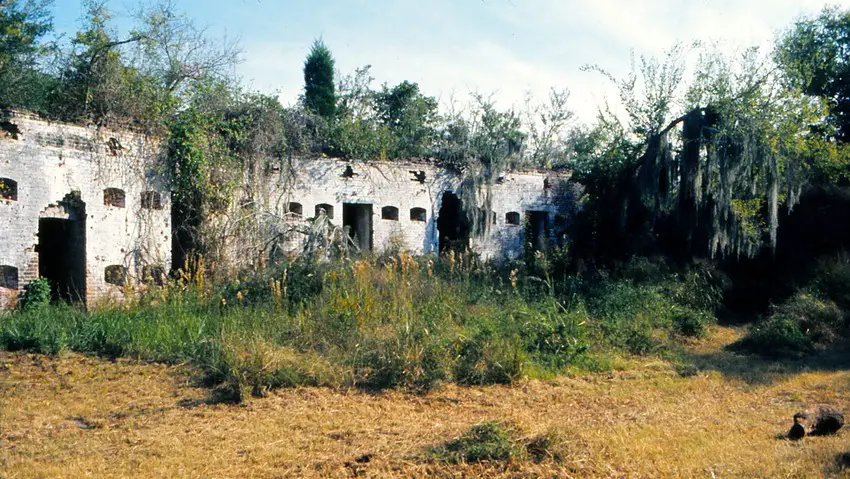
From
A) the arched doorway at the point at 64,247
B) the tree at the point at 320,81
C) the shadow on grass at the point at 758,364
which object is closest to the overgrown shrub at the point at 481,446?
the shadow on grass at the point at 758,364

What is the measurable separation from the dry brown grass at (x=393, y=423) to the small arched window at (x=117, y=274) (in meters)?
4.10

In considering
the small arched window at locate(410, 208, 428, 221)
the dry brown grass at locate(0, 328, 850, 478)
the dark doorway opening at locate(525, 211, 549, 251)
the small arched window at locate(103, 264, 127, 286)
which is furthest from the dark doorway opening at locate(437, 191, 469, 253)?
the dry brown grass at locate(0, 328, 850, 478)

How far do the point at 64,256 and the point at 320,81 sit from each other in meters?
13.3

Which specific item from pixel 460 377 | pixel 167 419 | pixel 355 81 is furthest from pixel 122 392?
pixel 355 81

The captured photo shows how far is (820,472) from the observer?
16.3 feet

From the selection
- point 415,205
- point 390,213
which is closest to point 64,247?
point 390,213

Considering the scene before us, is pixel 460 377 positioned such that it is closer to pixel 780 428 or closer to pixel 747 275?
pixel 780 428

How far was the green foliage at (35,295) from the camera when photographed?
1143 centimetres

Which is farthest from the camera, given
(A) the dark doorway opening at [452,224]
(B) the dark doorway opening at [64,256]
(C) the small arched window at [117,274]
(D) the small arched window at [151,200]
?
(A) the dark doorway opening at [452,224]

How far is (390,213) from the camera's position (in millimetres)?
17375

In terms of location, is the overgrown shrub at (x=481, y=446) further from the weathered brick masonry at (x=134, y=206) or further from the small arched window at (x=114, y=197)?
the small arched window at (x=114, y=197)

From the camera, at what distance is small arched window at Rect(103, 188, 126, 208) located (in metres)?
13.0

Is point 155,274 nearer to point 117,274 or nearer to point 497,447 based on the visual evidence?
point 117,274

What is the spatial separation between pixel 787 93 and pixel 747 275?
4534 millimetres
